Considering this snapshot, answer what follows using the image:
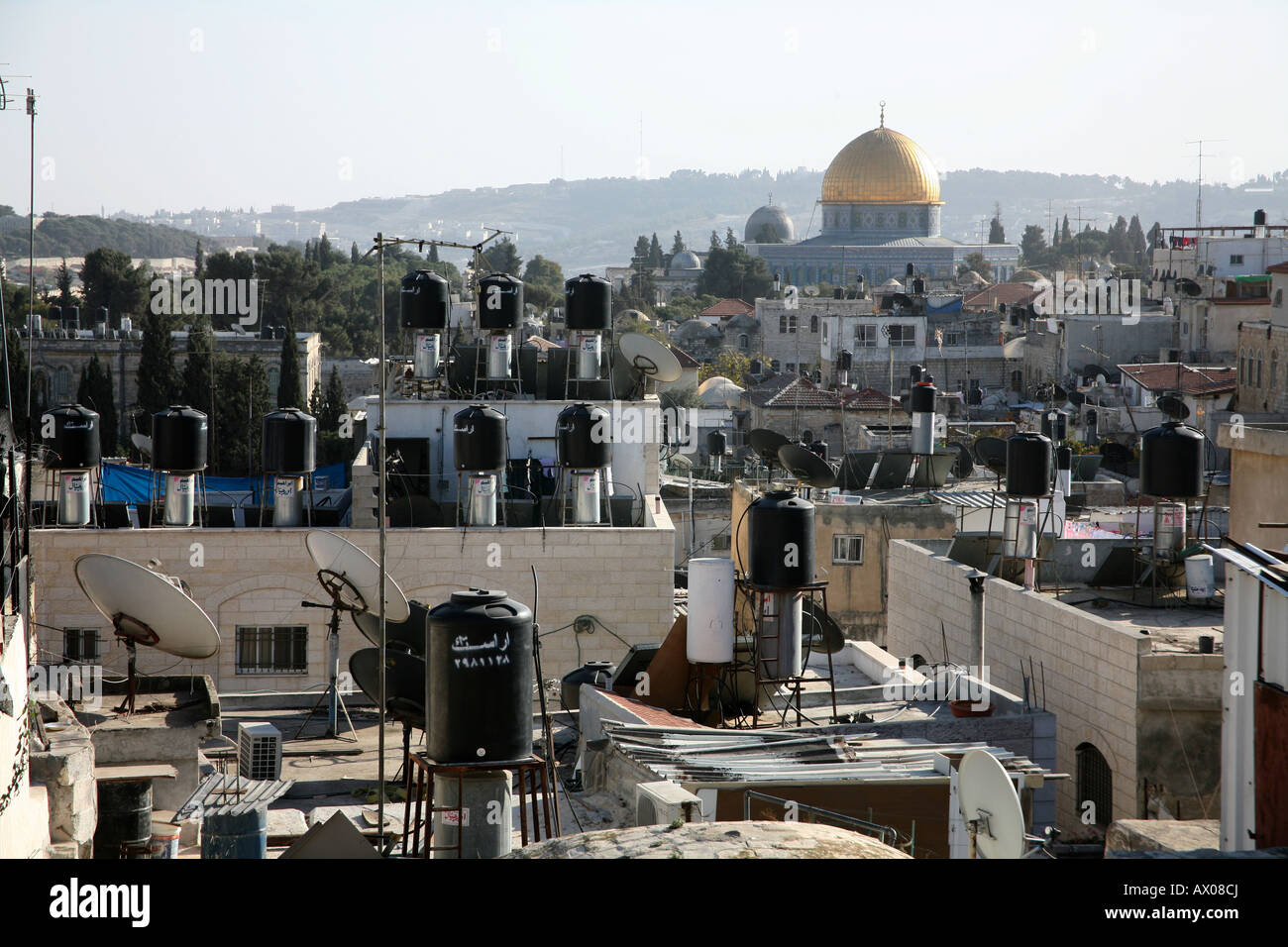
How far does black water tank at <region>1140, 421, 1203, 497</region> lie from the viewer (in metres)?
15.1

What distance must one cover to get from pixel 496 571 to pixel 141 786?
10.2 meters

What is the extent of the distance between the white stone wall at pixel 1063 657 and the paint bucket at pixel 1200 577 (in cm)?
154

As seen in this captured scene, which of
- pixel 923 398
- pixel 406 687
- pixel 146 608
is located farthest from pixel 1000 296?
pixel 406 687

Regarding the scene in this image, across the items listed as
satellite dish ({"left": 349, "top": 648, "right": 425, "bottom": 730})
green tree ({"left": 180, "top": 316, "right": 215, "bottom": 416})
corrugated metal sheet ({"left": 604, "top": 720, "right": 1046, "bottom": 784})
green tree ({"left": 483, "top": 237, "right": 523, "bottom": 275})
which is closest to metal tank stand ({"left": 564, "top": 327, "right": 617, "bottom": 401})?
satellite dish ({"left": 349, "top": 648, "right": 425, "bottom": 730})

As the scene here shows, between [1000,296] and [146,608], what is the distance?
71.3 metres

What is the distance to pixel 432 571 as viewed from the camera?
19.2 m

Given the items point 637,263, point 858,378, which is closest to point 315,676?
point 858,378

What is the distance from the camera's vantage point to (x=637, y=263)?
409 ft

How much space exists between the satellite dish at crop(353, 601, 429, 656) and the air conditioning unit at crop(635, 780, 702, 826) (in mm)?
5578

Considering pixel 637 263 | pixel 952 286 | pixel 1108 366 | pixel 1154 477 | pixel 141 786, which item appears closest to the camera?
pixel 141 786

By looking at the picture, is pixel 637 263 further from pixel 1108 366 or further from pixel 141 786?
pixel 141 786

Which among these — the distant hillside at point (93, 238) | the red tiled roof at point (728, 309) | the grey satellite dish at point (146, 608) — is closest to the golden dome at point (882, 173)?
the red tiled roof at point (728, 309)

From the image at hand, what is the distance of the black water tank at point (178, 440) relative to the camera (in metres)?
19.2
